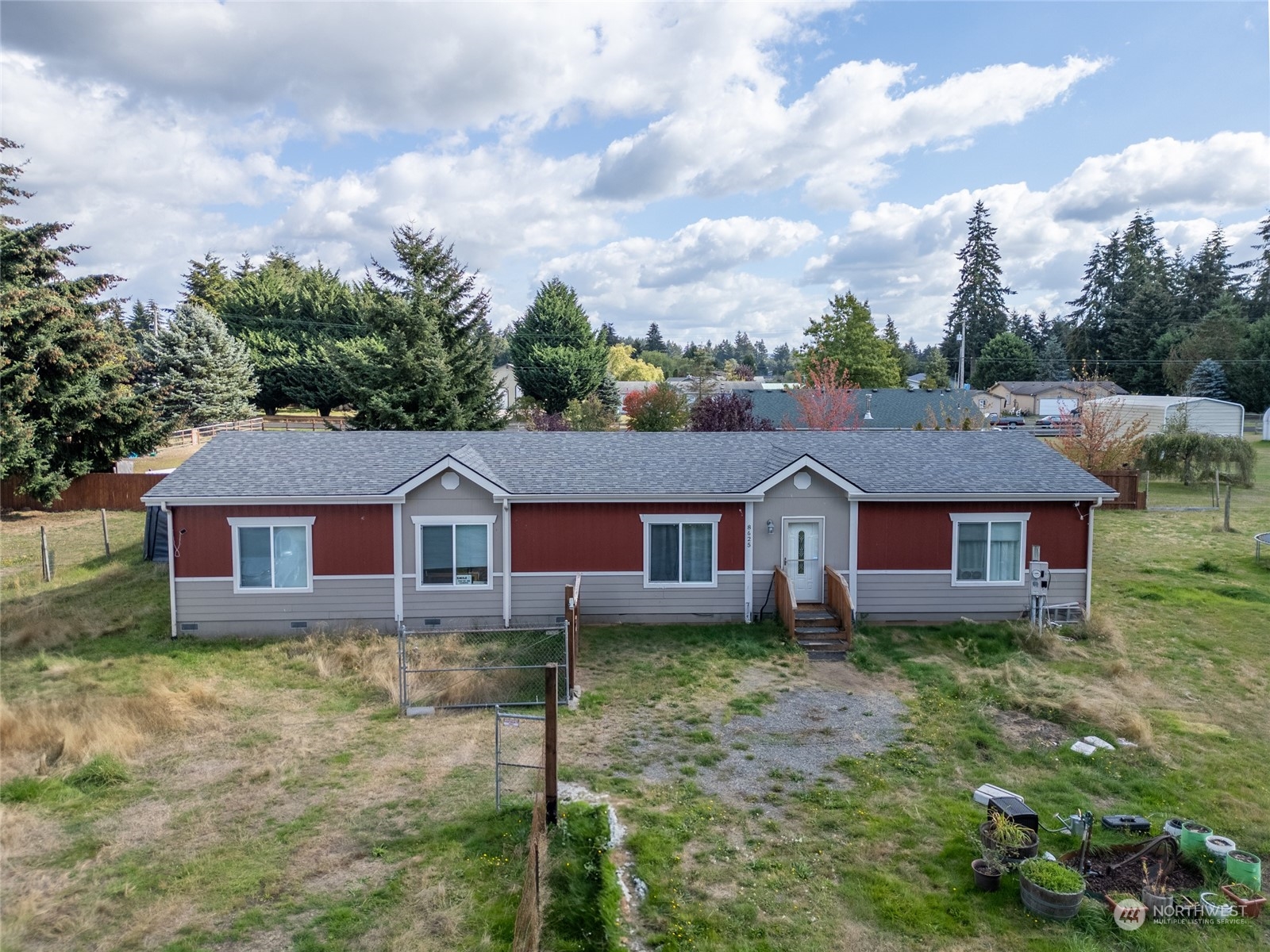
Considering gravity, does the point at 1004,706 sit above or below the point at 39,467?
below

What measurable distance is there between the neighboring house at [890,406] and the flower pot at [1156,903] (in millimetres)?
44094

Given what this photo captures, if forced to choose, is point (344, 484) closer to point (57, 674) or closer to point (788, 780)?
point (57, 674)

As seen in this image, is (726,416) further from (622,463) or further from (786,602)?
(786,602)

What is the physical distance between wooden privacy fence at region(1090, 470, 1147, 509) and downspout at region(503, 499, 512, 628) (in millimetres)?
25030

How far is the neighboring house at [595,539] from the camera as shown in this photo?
17.6 metres

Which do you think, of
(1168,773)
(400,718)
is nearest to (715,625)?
(400,718)

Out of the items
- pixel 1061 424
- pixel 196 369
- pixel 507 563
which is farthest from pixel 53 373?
pixel 1061 424

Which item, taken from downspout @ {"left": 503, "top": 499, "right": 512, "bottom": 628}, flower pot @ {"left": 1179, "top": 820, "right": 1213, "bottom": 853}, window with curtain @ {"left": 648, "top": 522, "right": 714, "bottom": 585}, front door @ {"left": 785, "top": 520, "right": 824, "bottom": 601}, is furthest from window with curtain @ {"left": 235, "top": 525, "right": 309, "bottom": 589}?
flower pot @ {"left": 1179, "top": 820, "right": 1213, "bottom": 853}

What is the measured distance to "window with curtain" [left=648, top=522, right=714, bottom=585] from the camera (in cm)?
1838

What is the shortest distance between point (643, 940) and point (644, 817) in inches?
87.0

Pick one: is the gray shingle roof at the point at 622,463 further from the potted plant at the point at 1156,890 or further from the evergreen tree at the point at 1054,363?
the evergreen tree at the point at 1054,363

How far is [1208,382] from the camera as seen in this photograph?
65.6 m

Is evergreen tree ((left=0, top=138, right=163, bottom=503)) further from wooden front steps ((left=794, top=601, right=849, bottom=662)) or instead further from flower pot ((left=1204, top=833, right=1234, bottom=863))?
flower pot ((left=1204, top=833, right=1234, bottom=863))

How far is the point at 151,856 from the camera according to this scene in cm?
910
